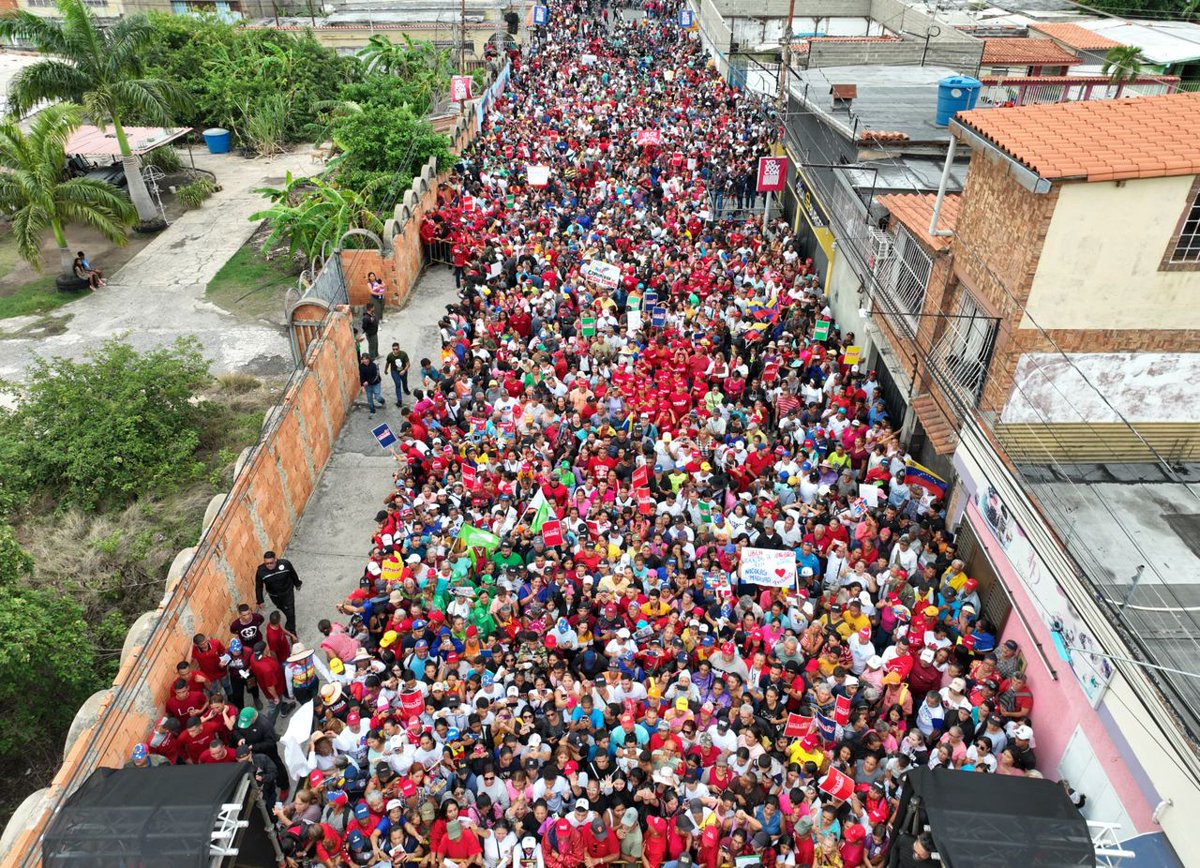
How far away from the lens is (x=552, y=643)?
1056cm

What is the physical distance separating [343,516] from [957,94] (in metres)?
14.6

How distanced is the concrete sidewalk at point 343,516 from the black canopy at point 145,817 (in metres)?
4.72

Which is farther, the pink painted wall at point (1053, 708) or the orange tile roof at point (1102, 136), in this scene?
the orange tile roof at point (1102, 136)

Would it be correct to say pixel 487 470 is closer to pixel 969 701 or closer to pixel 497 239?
pixel 969 701

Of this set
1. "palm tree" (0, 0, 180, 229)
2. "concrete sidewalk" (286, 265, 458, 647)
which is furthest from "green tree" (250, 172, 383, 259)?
"palm tree" (0, 0, 180, 229)

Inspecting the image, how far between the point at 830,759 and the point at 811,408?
25.1ft

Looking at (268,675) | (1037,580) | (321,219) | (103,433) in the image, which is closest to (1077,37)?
(321,219)

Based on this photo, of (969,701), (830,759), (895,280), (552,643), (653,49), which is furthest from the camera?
(653,49)

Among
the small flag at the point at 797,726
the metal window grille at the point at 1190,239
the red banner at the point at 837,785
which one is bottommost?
the small flag at the point at 797,726

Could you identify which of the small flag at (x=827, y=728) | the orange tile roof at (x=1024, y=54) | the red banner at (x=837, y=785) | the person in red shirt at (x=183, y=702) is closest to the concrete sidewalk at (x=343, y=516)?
the person in red shirt at (x=183, y=702)

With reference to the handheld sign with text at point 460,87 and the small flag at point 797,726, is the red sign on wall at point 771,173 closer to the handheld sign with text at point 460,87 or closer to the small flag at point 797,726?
the handheld sign with text at point 460,87

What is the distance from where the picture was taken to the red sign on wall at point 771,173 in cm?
2302

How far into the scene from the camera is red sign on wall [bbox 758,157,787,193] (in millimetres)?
23016

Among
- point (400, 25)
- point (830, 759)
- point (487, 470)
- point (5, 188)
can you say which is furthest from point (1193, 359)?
point (400, 25)
